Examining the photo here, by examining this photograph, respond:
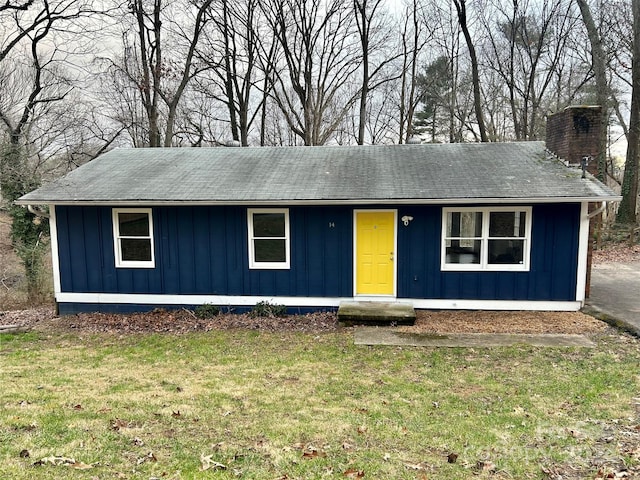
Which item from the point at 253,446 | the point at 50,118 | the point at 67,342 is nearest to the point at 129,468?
the point at 253,446

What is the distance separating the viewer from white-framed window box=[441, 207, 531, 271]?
28.0ft

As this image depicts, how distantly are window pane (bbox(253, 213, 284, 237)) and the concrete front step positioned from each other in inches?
85.0

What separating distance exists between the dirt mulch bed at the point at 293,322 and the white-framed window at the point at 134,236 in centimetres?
119

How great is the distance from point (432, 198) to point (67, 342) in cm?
755

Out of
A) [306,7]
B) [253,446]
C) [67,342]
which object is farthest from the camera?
[306,7]

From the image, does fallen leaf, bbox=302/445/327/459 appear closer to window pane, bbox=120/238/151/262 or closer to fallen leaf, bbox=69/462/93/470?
fallen leaf, bbox=69/462/93/470

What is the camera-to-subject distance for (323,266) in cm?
899

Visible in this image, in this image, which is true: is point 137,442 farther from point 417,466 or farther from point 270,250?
point 270,250

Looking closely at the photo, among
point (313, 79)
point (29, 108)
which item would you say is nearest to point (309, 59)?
point (313, 79)

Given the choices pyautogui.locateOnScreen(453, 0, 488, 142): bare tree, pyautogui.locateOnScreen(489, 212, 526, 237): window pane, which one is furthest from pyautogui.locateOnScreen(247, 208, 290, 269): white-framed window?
pyautogui.locateOnScreen(453, 0, 488, 142): bare tree

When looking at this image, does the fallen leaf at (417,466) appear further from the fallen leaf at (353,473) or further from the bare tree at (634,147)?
the bare tree at (634,147)

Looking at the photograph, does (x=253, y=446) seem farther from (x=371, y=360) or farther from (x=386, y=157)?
(x=386, y=157)

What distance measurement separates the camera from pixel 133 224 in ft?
30.6

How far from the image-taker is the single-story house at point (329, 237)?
8.49 m
